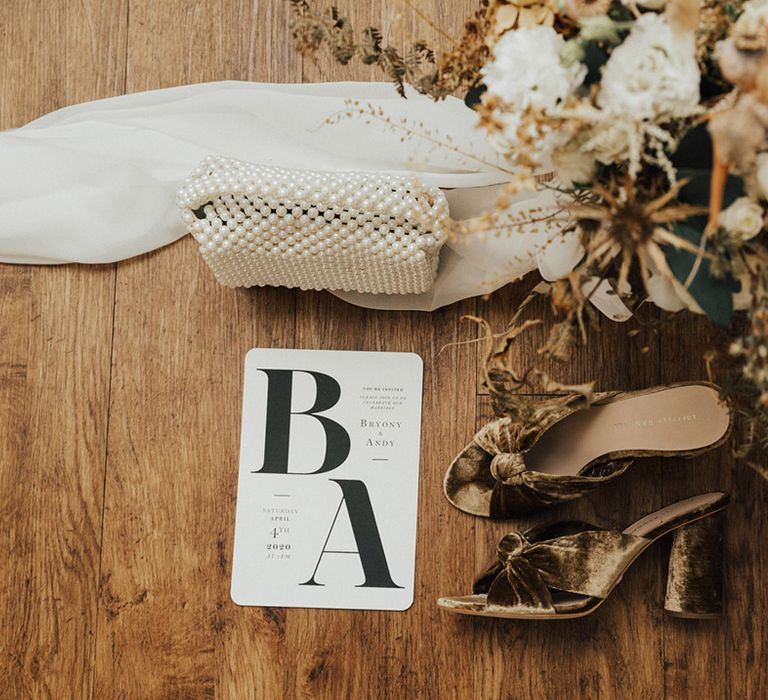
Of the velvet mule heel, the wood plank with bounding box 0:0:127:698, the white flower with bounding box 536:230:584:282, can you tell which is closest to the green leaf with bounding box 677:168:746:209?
the white flower with bounding box 536:230:584:282

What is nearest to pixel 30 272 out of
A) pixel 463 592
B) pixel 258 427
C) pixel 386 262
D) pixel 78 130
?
pixel 78 130

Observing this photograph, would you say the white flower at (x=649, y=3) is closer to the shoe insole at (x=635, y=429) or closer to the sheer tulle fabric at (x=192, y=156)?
the sheer tulle fabric at (x=192, y=156)

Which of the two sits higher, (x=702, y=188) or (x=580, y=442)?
(x=702, y=188)

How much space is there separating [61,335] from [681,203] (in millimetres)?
871

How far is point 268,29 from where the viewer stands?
1.07 meters

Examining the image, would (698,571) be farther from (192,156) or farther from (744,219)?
(192,156)

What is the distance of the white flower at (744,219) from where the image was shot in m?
0.57

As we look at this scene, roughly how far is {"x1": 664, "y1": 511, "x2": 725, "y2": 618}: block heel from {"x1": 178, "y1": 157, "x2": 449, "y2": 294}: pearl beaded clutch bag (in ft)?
1.66

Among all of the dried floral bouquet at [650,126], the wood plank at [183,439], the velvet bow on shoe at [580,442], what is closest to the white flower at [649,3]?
the dried floral bouquet at [650,126]

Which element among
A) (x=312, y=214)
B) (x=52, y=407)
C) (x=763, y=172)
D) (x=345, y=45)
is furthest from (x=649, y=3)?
(x=52, y=407)

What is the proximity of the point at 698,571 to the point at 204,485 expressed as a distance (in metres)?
0.69

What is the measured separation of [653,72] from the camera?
55 centimetres

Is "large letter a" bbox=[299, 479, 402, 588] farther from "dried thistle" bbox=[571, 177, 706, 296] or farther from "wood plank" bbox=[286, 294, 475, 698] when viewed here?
"dried thistle" bbox=[571, 177, 706, 296]

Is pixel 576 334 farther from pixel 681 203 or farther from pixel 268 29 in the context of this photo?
pixel 268 29
